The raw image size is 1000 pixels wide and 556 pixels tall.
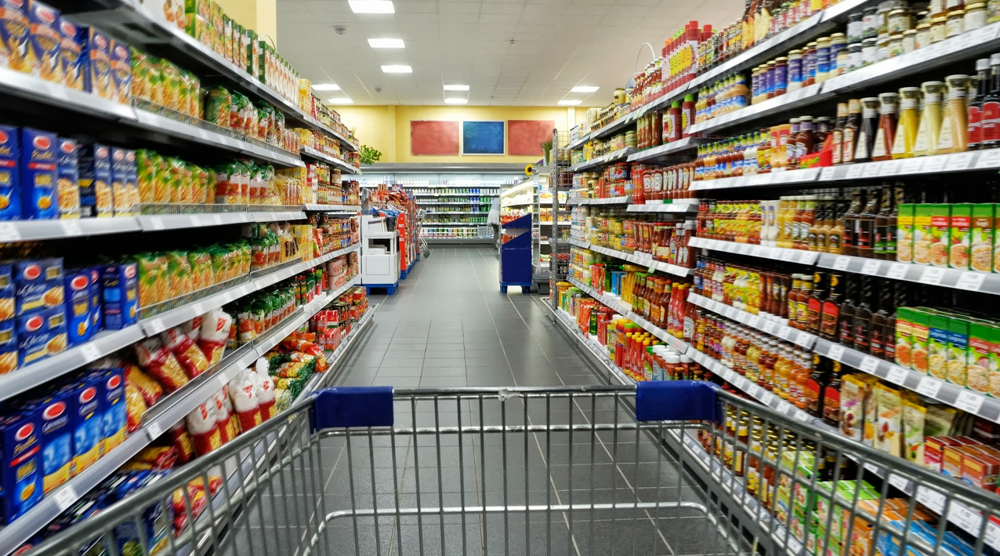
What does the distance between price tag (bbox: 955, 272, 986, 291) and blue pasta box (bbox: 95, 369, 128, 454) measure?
8.54 ft

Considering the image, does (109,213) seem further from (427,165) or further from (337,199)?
(427,165)

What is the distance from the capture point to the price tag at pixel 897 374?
1926 millimetres

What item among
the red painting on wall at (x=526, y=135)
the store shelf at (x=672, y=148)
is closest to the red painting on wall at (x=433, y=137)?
the red painting on wall at (x=526, y=135)

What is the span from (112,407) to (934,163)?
269 cm

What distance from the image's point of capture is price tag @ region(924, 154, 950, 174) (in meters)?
1.79

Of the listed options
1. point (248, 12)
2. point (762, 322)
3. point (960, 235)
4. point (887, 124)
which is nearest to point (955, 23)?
point (887, 124)

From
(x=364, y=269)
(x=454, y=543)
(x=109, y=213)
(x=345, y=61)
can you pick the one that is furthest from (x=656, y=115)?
(x=345, y=61)

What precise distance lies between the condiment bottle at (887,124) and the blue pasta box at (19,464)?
274 cm

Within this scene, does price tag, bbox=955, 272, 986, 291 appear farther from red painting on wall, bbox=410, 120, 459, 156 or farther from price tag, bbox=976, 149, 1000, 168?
red painting on wall, bbox=410, 120, 459, 156

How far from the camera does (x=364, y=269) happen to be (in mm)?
9500

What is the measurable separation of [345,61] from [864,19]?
1228 cm

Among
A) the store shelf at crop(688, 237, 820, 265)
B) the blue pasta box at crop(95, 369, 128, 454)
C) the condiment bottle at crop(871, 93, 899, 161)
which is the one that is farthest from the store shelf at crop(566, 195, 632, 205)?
the blue pasta box at crop(95, 369, 128, 454)

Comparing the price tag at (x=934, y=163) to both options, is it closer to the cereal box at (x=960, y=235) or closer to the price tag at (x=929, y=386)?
the cereal box at (x=960, y=235)

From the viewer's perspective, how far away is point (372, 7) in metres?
9.34
